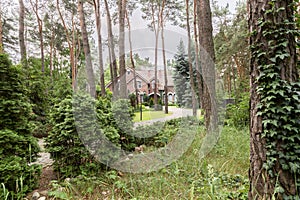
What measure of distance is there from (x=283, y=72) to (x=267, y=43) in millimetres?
251

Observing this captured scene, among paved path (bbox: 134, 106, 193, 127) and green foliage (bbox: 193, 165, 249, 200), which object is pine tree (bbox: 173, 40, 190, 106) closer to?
paved path (bbox: 134, 106, 193, 127)

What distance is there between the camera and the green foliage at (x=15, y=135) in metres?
1.85

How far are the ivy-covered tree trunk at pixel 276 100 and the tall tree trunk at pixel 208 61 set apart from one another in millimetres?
2383

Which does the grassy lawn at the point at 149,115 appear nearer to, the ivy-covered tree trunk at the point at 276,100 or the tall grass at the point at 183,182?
the tall grass at the point at 183,182

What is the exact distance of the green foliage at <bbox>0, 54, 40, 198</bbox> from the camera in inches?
72.9

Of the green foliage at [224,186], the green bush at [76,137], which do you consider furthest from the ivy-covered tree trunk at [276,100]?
the green bush at [76,137]

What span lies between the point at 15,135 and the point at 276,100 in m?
2.51

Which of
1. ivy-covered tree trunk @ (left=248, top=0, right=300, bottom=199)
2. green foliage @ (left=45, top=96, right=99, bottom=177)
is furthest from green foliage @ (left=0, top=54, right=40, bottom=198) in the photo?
ivy-covered tree trunk @ (left=248, top=0, right=300, bottom=199)

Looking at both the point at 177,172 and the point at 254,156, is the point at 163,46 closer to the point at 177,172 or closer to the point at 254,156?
the point at 177,172

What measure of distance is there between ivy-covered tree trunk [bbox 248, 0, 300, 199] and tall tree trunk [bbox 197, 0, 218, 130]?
2383mm

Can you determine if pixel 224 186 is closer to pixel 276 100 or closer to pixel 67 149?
pixel 276 100

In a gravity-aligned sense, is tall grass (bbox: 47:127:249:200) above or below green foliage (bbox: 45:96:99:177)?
below

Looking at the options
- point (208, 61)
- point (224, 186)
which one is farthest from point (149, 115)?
point (224, 186)

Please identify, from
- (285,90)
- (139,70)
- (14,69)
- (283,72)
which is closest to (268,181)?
(285,90)
